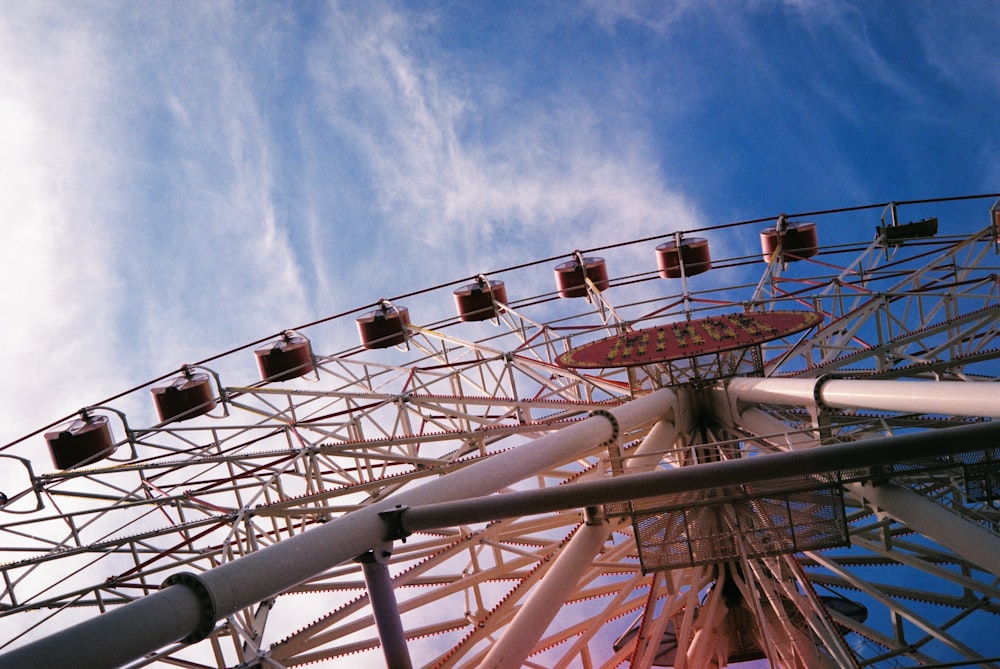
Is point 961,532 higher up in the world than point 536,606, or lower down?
lower down

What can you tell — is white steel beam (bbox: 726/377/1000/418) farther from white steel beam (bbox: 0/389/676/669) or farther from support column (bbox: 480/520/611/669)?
white steel beam (bbox: 0/389/676/669)

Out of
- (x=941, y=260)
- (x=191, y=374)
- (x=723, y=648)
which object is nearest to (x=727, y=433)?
(x=723, y=648)

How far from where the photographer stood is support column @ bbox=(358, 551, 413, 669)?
7605 mm

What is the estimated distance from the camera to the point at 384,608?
7617 mm

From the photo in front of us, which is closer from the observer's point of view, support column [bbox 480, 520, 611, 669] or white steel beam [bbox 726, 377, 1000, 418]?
support column [bbox 480, 520, 611, 669]

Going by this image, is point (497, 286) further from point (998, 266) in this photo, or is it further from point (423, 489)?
point (423, 489)

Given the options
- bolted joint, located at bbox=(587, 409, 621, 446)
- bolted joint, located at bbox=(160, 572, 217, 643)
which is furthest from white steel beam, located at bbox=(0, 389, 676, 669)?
bolted joint, located at bbox=(587, 409, 621, 446)

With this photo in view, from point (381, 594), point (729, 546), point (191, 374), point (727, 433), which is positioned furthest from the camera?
point (191, 374)

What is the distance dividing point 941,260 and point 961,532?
13912mm

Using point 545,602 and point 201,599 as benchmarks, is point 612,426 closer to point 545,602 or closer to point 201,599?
point 545,602

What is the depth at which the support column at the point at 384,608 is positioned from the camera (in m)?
7.61

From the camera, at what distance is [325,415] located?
A: 70.5ft

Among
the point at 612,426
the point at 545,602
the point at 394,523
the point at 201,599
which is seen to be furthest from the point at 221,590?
the point at 612,426

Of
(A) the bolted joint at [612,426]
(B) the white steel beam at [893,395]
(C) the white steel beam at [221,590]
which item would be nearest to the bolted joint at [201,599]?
(C) the white steel beam at [221,590]
